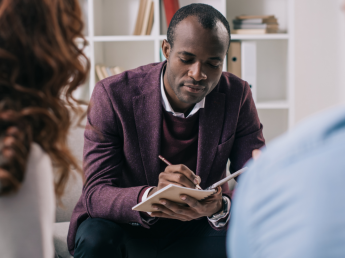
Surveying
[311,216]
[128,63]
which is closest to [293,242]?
[311,216]

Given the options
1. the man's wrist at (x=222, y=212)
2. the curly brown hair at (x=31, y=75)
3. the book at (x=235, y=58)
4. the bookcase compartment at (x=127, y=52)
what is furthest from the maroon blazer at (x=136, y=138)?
the bookcase compartment at (x=127, y=52)

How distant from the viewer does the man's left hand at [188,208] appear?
108cm

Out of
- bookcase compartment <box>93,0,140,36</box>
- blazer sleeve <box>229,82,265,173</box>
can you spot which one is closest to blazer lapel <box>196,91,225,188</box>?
blazer sleeve <box>229,82,265,173</box>

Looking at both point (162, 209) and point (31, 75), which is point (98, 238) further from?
point (31, 75)

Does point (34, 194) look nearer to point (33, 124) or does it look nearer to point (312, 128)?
point (33, 124)

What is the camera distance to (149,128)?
1354mm

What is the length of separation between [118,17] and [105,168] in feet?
4.98

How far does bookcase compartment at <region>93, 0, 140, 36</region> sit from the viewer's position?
2477 mm

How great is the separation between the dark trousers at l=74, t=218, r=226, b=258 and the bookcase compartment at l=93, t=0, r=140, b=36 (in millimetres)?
1590

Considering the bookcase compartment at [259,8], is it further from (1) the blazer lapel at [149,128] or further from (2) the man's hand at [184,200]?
(2) the man's hand at [184,200]

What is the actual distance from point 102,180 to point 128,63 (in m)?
1.42

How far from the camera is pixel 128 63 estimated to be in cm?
254

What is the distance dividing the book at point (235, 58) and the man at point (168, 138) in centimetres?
83

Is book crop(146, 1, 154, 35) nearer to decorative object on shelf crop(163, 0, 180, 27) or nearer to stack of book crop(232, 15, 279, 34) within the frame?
decorative object on shelf crop(163, 0, 180, 27)
